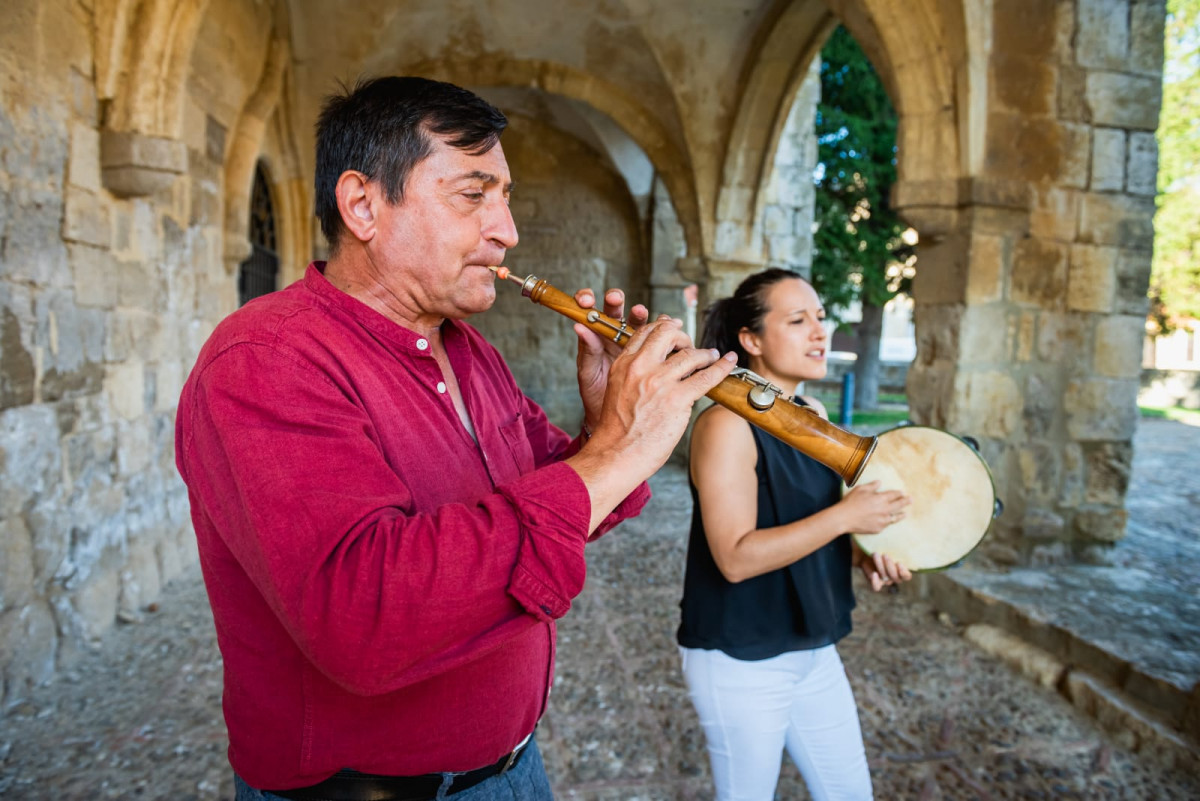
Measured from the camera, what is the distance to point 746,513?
5.85 ft

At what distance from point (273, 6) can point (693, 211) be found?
4.06 metres

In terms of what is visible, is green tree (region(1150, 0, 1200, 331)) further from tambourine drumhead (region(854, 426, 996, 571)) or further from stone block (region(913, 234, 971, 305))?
tambourine drumhead (region(854, 426, 996, 571))

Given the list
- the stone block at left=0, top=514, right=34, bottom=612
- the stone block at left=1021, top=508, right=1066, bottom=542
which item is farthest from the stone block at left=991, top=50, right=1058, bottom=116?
the stone block at left=0, top=514, right=34, bottom=612

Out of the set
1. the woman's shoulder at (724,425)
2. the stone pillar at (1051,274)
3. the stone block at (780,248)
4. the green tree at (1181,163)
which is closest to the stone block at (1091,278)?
the stone pillar at (1051,274)

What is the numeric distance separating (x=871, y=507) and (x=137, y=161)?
3.34 metres

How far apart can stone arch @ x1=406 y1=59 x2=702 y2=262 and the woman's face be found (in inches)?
228

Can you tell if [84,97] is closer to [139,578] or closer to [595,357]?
[139,578]

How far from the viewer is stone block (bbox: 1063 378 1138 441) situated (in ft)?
14.0

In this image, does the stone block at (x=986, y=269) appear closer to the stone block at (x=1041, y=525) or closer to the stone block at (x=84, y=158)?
the stone block at (x=1041, y=525)

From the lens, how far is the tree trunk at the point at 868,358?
14789mm

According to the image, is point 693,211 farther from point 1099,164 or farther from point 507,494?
point 507,494

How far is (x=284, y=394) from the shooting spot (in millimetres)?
888

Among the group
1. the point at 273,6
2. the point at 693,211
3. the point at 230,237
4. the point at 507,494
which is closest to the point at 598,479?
the point at 507,494

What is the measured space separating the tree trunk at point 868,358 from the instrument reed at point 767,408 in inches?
551
